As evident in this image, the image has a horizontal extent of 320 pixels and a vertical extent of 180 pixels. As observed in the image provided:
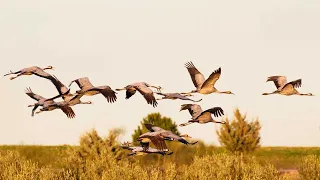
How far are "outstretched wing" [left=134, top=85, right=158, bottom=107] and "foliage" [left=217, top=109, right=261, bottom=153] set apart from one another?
28.5m

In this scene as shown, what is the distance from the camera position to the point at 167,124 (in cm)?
4231

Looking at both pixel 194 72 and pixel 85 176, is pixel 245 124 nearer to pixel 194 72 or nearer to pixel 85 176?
pixel 85 176

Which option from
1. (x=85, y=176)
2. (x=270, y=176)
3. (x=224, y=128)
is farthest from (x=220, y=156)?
(x=224, y=128)

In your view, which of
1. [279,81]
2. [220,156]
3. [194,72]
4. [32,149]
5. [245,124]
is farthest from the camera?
[245,124]

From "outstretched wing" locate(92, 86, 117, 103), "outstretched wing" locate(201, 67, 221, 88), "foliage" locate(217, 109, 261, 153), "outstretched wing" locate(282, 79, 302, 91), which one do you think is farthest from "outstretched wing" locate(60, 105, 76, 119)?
"foliage" locate(217, 109, 261, 153)

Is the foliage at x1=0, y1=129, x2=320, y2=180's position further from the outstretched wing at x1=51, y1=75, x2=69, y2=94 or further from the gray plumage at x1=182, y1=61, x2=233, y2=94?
the outstretched wing at x1=51, y1=75, x2=69, y2=94

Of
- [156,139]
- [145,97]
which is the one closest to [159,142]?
[156,139]

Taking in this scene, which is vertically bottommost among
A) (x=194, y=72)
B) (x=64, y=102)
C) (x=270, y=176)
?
(x=270, y=176)

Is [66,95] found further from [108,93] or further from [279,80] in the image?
[279,80]

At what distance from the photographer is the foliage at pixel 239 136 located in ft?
129

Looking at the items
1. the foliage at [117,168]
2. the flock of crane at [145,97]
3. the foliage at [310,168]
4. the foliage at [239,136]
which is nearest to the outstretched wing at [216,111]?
the flock of crane at [145,97]

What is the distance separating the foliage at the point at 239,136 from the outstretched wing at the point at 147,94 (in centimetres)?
2854

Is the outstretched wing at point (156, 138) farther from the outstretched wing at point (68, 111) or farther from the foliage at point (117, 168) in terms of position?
the foliage at point (117, 168)

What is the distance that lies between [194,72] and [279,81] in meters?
2.51
